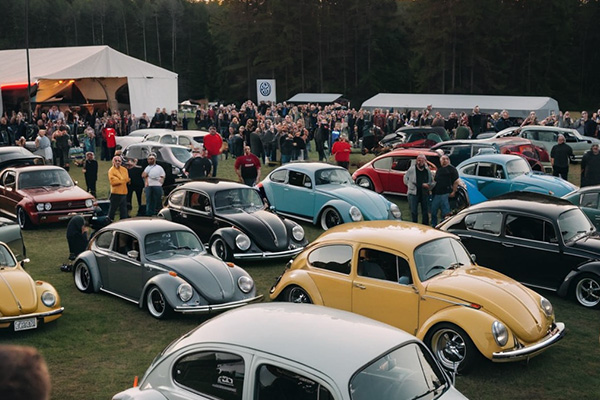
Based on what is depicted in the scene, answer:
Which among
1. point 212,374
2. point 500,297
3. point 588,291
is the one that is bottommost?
point 588,291

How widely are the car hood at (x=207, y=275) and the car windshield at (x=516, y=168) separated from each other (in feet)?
31.9

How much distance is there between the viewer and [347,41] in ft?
267

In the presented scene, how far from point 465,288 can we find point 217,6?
9574cm

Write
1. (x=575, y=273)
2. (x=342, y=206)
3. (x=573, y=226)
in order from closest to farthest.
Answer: (x=575, y=273), (x=573, y=226), (x=342, y=206)

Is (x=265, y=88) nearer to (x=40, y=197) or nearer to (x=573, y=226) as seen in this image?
A: (x=40, y=197)

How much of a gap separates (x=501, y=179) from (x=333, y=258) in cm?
959

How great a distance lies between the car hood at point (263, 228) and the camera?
14.2m

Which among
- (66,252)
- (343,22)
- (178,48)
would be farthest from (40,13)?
(66,252)

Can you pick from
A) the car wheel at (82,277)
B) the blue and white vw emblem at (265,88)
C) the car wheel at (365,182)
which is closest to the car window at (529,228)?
the car wheel at (82,277)

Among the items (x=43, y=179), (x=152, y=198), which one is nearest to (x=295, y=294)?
(x=152, y=198)

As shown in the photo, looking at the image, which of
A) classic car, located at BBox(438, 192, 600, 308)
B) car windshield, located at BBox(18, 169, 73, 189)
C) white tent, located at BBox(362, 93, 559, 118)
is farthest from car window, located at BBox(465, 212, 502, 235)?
white tent, located at BBox(362, 93, 559, 118)

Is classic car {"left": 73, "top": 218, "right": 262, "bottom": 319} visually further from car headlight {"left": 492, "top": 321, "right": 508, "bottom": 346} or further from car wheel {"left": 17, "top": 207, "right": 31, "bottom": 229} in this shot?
car wheel {"left": 17, "top": 207, "right": 31, "bottom": 229}

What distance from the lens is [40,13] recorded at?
315ft

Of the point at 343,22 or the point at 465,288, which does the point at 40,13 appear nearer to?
the point at 343,22
